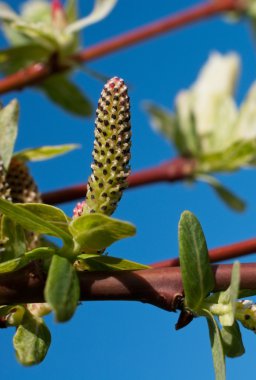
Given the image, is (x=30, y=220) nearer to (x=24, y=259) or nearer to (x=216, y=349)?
(x=24, y=259)

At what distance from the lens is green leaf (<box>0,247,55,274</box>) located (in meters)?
0.56

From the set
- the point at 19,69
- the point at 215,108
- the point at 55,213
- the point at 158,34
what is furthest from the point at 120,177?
the point at 215,108

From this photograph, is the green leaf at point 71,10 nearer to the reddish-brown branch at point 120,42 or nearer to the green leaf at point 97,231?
the reddish-brown branch at point 120,42

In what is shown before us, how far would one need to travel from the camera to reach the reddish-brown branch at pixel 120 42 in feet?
4.21

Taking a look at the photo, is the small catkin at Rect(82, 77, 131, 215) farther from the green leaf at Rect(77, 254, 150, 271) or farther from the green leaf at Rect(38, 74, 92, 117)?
the green leaf at Rect(38, 74, 92, 117)

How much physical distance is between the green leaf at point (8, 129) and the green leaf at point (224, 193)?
0.78 m

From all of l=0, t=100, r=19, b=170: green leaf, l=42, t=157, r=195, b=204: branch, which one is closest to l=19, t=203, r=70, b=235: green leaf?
l=0, t=100, r=19, b=170: green leaf

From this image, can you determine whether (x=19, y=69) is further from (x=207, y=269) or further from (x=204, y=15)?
(x=207, y=269)

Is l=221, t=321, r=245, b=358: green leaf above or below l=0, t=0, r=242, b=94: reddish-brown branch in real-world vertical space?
below

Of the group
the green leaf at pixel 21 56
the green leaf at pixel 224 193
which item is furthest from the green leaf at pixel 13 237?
the green leaf at pixel 224 193

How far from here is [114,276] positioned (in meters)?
0.56

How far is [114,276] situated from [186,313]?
0.07 meters

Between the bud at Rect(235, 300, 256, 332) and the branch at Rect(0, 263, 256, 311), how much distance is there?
0.15 feet

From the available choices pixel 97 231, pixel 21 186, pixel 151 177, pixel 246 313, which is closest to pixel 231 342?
pixel 246 313
